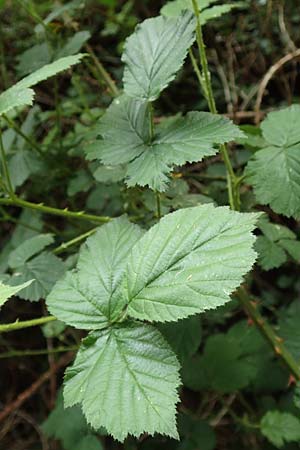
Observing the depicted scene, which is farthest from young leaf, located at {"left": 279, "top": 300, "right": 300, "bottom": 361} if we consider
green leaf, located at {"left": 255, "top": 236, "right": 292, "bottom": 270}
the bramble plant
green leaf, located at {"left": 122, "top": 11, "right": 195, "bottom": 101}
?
green leaf, located at {"left": 122, "top": 11, "right": 195, "bottom": 101}

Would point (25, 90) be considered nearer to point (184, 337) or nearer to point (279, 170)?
point (279, 170)

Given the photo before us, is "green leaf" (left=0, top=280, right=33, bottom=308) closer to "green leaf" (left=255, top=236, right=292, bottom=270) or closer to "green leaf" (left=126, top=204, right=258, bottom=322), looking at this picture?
"green leaf" (left=126, top=204, right=258, bottom=322)

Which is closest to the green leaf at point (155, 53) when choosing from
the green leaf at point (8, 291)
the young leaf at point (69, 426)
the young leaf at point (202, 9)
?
the young leaf at point (202, 9)

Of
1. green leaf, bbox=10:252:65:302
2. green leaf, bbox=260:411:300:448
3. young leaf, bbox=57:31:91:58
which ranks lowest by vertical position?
green leaf, bbox=260:411:300:448

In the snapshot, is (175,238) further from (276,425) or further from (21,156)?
(21,156)

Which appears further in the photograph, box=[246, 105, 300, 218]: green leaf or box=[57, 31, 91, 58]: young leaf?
box=[57, 31, 91, 58]: young leaf

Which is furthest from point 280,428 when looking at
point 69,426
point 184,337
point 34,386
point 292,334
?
point 34,386
